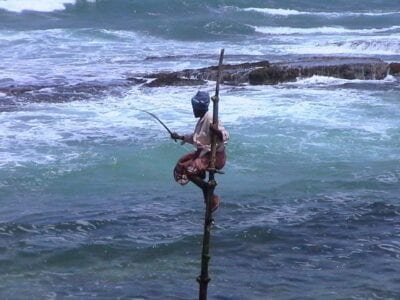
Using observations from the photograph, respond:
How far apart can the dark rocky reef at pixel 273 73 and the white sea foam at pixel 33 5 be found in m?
18.8

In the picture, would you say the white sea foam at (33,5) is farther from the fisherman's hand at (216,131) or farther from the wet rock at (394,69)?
the fisherman's hand at (216,131)

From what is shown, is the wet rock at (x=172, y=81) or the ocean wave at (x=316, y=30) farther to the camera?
the ocean wave at (x=316, y=30)

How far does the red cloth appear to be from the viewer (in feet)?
20.0

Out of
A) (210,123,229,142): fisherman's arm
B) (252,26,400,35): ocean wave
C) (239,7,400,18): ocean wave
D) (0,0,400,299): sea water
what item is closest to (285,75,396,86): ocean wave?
(0,0,400,299): sea water

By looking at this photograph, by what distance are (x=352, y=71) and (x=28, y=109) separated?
306 inches

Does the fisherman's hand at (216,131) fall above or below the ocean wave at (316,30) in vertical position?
below

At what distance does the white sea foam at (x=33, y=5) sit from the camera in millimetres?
36906

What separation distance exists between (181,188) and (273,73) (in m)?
8.48

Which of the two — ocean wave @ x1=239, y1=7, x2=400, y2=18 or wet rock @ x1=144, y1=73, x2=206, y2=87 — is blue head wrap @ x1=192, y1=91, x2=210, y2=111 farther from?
ocean wave @ x1=239, y1=7, x2=400, y2=18

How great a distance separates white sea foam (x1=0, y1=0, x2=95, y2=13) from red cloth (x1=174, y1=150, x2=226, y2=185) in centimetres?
3166

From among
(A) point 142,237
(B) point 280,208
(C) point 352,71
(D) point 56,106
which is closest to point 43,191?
(A) point 142,237

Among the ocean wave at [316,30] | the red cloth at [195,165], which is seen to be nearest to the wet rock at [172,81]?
the red cloth at [195,165]

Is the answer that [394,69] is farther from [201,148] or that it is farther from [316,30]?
[201,148]

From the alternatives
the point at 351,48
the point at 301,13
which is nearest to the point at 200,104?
the point at 351,48
